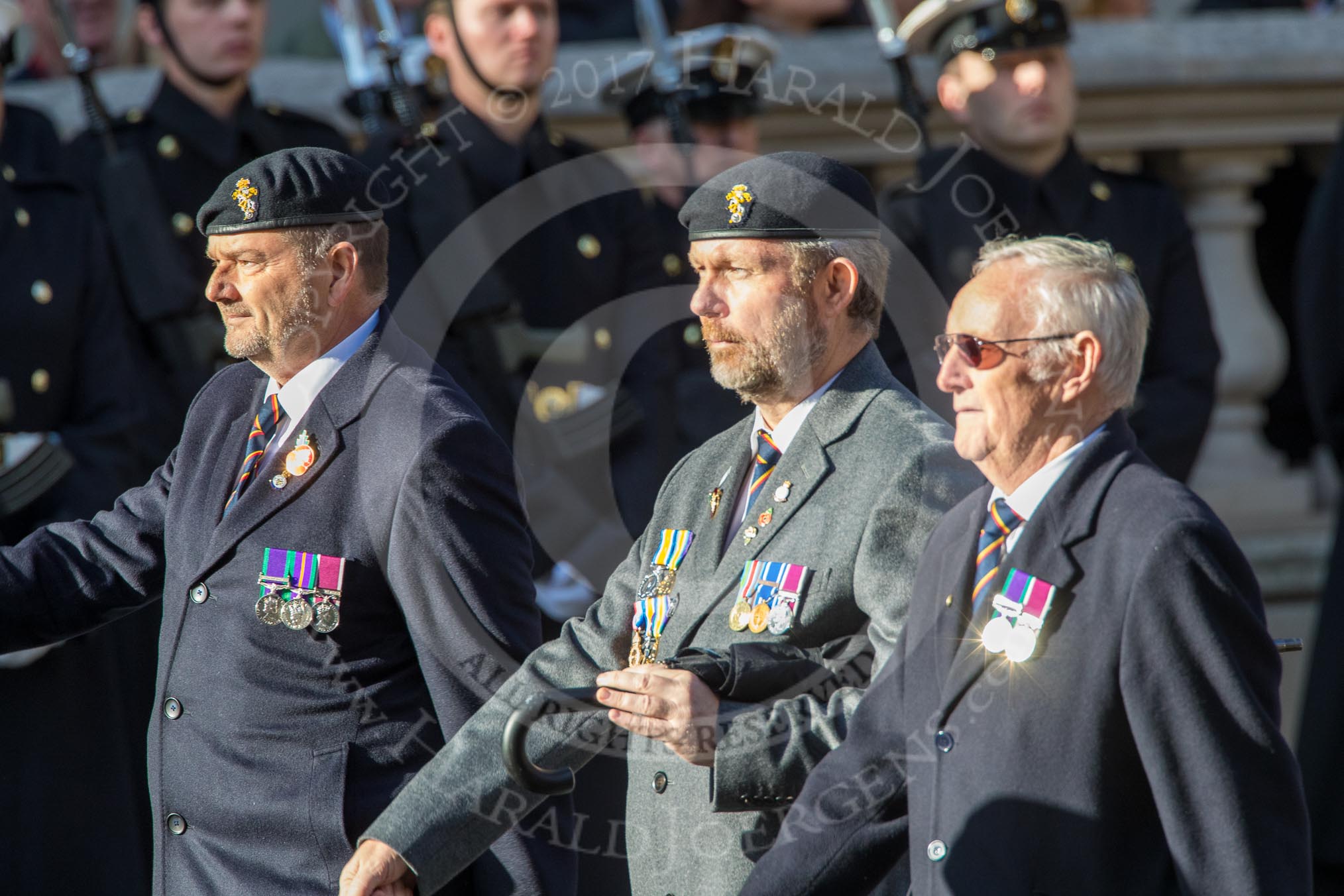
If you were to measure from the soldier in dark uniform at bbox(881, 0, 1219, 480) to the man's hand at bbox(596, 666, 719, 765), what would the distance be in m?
2.45

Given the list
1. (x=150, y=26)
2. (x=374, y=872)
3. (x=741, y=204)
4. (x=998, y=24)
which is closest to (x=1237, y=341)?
(x=998, y=24)

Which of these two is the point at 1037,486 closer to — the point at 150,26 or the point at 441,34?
the point at 441,34

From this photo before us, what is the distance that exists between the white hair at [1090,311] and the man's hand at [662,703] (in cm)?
64

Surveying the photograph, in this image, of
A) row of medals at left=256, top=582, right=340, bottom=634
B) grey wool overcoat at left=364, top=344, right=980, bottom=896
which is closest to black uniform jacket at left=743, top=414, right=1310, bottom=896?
grey wool overcoat at left=364, top=344, right=980, bottom=896

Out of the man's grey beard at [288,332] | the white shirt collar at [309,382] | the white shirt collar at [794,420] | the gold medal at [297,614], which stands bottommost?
the gold medal at [297,614]

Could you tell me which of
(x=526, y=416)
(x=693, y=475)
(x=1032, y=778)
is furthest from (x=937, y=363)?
(x=1032, y=778)

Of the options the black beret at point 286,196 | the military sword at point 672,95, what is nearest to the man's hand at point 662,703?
the black beret at point 286,196

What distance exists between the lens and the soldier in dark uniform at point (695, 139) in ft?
17.6

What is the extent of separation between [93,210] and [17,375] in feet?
1.69

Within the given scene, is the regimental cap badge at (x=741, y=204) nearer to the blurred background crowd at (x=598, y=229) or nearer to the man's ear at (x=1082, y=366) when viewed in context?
the man's ear at (x=1082, y=366)

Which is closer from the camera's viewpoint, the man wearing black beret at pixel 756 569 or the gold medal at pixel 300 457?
the man wearing black beret at pixel 756 569

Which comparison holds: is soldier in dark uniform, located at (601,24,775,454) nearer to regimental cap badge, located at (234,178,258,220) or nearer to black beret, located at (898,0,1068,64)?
black beret, located at (898,0,1068,64)

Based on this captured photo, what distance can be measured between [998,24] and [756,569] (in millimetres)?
2591

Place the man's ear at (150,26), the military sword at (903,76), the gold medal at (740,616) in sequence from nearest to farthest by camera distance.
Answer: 1. the gold medal at (740,616)
2. the man's ear at (150,26)
3. the military sword at (903,76)
